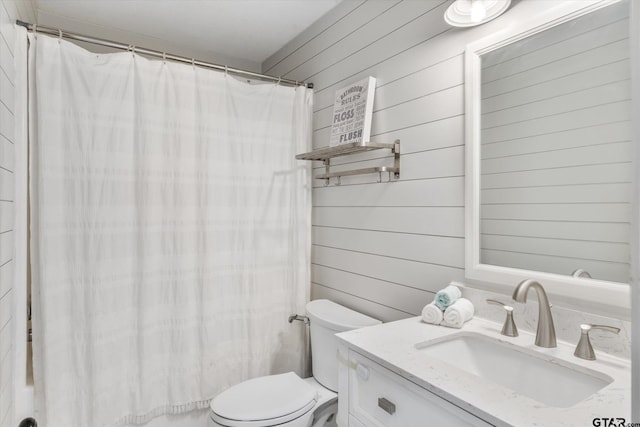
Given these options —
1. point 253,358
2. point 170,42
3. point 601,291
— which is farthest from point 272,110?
point 601,291

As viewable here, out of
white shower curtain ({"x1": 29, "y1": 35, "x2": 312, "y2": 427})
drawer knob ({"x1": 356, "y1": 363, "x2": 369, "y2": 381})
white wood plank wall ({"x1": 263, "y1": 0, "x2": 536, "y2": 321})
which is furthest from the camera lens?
white shower curtain ({"x1": 29, "y1": 35, "x2": 312, "y2": 427})

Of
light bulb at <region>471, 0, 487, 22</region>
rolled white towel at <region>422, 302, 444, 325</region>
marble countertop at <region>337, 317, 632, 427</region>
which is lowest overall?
marble countertop at <region>337, 317, 632, 427</region>

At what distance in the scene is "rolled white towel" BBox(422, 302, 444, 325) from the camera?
1.27 m

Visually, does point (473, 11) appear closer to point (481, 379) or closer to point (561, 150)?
point (561, 150)

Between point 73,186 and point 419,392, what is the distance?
168 cm

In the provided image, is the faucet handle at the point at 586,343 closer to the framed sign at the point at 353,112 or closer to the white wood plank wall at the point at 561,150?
the white wood plank wall at the point at 561,150

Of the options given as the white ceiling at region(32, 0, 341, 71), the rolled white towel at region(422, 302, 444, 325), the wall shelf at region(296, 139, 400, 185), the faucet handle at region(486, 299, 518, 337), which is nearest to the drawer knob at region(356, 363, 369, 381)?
the rolled white towel at region(422, 302, 444, 325)

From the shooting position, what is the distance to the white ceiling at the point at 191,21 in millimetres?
2041

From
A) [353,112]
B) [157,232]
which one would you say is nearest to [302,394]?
[157,232]

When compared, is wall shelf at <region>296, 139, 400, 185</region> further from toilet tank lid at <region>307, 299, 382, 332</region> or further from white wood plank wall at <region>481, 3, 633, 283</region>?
toilet tank lid at <region>307, 299, 382, 332</region>

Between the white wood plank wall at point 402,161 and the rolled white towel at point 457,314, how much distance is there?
14cm

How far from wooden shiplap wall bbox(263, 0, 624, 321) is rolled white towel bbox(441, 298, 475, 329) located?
5.4 inches

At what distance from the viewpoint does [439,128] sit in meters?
1.45

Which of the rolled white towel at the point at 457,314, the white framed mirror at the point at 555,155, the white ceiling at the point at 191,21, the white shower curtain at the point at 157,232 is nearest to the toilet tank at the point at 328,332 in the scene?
the white shower curtain at the point at 157,232
